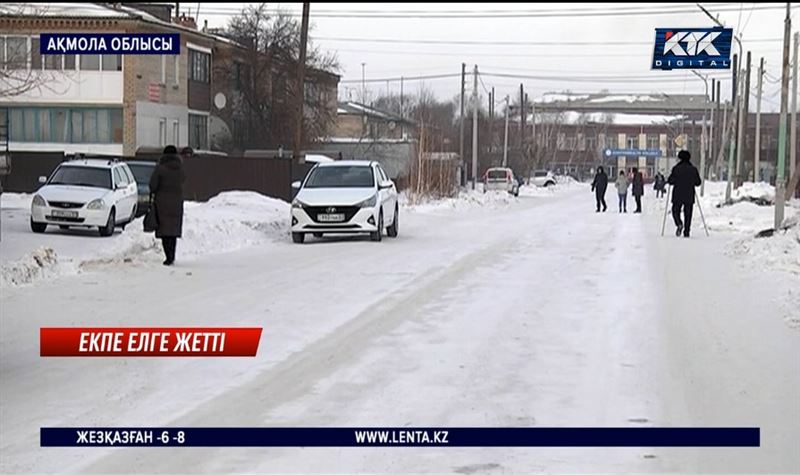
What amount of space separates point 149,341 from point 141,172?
2193 centimetres

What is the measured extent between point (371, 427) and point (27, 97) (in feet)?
123

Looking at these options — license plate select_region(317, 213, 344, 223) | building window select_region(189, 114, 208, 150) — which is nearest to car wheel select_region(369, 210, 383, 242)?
license plate select_region(317, 213, 344, 223)

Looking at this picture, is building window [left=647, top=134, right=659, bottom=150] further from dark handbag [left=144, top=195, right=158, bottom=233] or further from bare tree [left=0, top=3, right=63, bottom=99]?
dark handbag [left=144, top=195, right=158, bottom=233]

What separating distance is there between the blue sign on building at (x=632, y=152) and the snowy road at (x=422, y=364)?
59059 mm

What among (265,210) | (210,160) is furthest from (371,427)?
(210,160)

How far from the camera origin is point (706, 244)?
23422mm

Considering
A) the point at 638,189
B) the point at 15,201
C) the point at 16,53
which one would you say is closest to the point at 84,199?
the point at 16,53

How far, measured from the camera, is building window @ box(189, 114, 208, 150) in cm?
4909

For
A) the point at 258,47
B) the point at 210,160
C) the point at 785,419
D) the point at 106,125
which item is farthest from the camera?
the point at 258,47

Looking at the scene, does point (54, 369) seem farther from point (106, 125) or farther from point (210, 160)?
point (106, 125)

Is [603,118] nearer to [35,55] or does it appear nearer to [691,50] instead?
[35,55]

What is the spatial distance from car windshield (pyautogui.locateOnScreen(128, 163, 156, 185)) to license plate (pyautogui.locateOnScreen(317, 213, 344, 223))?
31.9 ft
